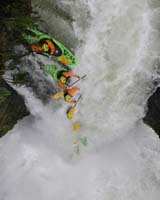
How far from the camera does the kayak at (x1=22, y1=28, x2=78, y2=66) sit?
5414 millimetres

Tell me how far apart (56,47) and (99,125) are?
2.01m

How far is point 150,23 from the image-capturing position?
6.05 m

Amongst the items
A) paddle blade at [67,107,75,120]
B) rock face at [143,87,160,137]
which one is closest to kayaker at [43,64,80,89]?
paddle blade at [67,107,75,120]

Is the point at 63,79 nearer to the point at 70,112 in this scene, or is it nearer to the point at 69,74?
the point at 69,74

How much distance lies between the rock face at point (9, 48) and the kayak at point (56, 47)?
30 centimetres

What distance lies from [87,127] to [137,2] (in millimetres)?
2928

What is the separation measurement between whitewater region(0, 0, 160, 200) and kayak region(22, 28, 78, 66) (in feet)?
0.74

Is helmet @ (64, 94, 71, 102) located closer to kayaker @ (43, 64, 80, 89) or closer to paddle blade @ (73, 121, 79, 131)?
kayaker @ (43, 64, 80, 89)

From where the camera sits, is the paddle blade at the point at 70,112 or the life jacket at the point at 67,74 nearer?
the life jacket at the point at 67,74

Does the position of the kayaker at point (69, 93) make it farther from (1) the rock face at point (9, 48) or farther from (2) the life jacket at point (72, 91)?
(1) the rock face at point (9, 48)

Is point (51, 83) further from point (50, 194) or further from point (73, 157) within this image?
point (50, 194)

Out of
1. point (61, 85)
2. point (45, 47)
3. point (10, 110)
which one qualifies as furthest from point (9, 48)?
point (61, 85)

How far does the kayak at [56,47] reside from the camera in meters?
5.41

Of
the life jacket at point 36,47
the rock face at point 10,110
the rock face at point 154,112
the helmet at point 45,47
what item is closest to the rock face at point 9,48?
the rock face at point 10,110
